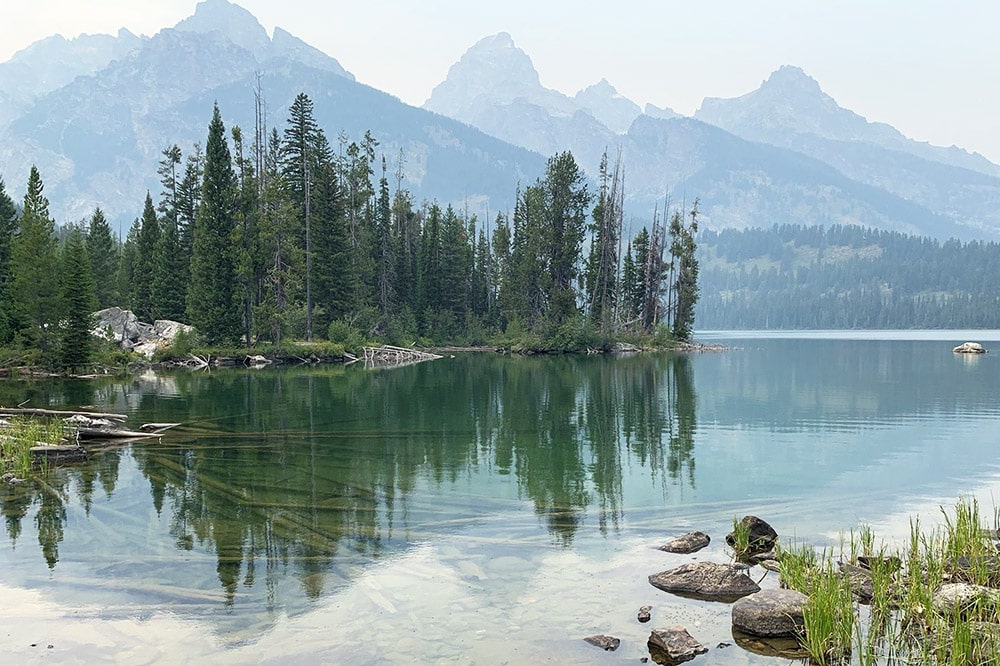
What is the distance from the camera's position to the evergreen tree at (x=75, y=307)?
182ft

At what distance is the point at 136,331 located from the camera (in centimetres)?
7375

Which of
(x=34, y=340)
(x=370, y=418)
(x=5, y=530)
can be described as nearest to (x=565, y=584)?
(x=5, y=530)

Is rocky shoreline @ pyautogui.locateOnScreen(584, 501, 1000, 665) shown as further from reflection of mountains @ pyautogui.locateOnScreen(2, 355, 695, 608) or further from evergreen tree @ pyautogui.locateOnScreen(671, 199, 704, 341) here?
evergreen tree @ pyautogui.locateOnScreen(671, 199, 704, 341)

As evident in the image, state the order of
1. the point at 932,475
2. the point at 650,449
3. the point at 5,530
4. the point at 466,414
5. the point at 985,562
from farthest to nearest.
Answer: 1. the point at 466,414
2. the point at 650,449
3. the point at 932,475
4. the point at 5,530
5. the point at 985,562

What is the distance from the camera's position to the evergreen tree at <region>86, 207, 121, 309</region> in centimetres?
8675

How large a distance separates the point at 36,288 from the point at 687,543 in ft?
181

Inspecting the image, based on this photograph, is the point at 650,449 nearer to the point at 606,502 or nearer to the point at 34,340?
the point at 606,502

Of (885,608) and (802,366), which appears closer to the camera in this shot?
(885,608)

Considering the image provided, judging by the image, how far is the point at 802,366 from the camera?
74625 millimetres

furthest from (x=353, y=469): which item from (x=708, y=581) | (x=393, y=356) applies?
(x=393, y=356)

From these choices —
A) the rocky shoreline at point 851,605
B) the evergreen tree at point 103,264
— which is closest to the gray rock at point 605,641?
the rocky shoreline at point 851,605

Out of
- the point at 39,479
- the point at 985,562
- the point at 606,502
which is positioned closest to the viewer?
the point at 985,562

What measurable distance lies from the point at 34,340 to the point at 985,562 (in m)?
60.7

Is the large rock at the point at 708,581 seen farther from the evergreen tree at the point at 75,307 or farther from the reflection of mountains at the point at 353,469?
the evergreen tree at the point at 75,307
